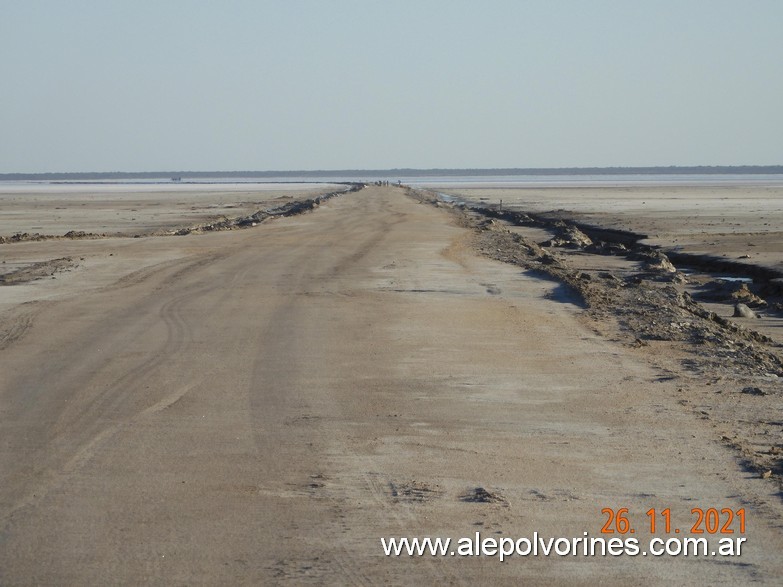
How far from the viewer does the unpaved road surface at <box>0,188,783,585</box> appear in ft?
18.5

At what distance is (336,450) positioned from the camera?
784 centimetres

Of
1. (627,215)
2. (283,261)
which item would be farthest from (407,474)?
(627,215)

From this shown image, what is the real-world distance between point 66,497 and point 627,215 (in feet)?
158

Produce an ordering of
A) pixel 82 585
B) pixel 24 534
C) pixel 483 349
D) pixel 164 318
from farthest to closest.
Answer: pixel 164 318
pixel 483 349
pixel 24 534
pixel 82 585

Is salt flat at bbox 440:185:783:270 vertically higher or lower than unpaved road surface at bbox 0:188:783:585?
lower

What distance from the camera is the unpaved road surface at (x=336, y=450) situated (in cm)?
563

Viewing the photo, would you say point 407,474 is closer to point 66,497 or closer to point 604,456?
point 604,456

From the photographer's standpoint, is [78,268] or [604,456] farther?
[78,268]

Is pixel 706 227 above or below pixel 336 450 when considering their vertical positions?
below

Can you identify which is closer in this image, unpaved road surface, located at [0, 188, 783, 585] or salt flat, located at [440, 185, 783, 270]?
unpaved road surface, located at [0, 188, 783, 585]

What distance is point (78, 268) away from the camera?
23.5m

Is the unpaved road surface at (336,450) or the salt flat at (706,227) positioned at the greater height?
the unpaved road surface at (336,450)

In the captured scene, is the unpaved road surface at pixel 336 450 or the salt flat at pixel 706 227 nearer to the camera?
the unpaved road surface at pixel 336 450

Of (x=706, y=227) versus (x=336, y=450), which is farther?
(x=706, y=227)
